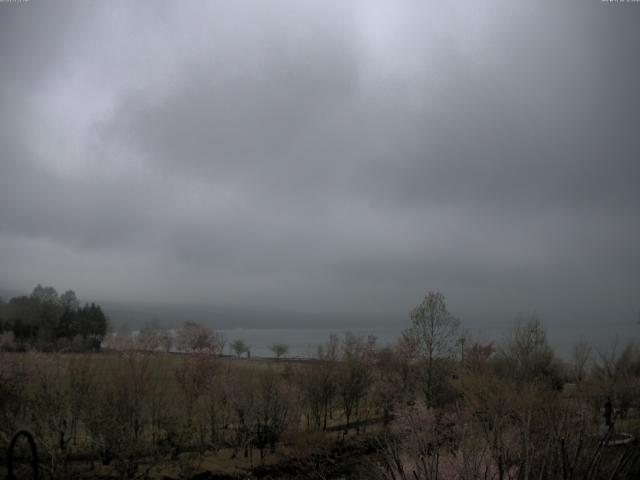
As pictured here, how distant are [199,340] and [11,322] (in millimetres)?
Result: 38826

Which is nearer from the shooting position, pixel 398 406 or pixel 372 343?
pixel 398 406

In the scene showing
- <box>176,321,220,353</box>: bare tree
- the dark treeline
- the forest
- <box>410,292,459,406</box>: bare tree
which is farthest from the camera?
<box>176,321,220,353</box>: bare tree

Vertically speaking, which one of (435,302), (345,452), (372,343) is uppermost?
(435,302)

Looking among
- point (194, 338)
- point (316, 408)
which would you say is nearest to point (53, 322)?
point (194, 338)

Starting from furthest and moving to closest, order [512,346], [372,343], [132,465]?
[372,343], [512,346], [132,465]

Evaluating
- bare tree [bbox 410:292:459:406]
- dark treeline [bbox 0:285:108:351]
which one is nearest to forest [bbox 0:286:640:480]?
bare tree [bbox 410:292:459:406]

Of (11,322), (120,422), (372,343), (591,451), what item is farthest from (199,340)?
(591,451)

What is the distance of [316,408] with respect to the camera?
173ft

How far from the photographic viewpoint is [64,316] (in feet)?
377

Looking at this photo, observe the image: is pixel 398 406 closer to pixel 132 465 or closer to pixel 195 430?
pixel 195 430

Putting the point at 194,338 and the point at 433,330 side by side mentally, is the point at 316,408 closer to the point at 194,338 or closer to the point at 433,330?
the point at 433,330

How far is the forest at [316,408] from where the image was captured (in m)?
28.5

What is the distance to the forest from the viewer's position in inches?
1123

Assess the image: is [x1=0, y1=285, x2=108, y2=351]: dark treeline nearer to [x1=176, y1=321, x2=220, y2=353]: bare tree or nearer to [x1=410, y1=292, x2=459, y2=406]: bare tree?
[x1=176, y1=321, x2=220, y2=353]: bare tree
